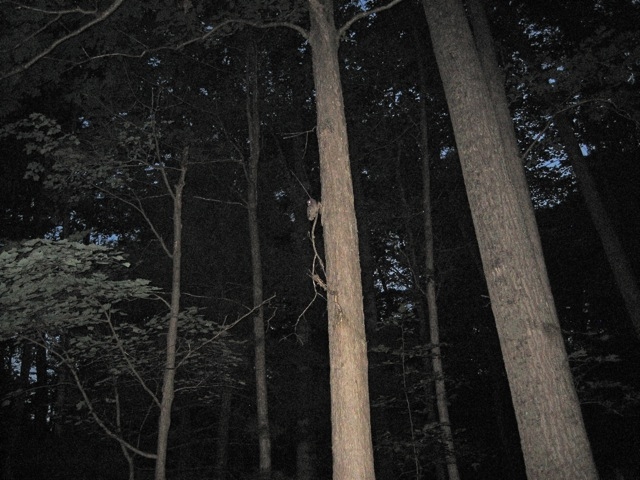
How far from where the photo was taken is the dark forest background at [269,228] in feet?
23.8

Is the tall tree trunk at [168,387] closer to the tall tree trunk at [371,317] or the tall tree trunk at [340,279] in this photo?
the tall tree trunk at [340,279]

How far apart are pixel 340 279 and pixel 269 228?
10538 mm

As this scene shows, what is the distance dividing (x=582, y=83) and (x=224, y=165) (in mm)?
8972

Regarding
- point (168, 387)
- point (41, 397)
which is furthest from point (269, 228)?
point (41, 397)

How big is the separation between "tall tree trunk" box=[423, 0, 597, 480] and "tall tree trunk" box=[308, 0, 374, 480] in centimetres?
150

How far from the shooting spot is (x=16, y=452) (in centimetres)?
1120

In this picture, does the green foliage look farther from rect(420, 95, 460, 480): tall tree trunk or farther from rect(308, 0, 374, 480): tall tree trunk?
rect(420, 95, 460, 480): tall tree trunk

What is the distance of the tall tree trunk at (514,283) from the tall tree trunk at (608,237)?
521 centimetres

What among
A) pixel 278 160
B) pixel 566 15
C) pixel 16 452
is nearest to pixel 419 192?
pixel 278 160

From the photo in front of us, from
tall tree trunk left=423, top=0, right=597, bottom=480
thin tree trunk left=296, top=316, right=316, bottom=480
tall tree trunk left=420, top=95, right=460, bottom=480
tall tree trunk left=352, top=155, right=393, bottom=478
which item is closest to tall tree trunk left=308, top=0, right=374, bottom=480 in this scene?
tall tree trunk left=423, top=0, right=597, bottom=480

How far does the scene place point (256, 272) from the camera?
9.50 m

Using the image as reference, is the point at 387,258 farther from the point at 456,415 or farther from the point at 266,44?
the point at 266,44

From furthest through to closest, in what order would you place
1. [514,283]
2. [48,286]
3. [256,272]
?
[256,272] → [48,286] → [514,283]

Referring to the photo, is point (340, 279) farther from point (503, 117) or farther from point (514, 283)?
point (503, 117)
